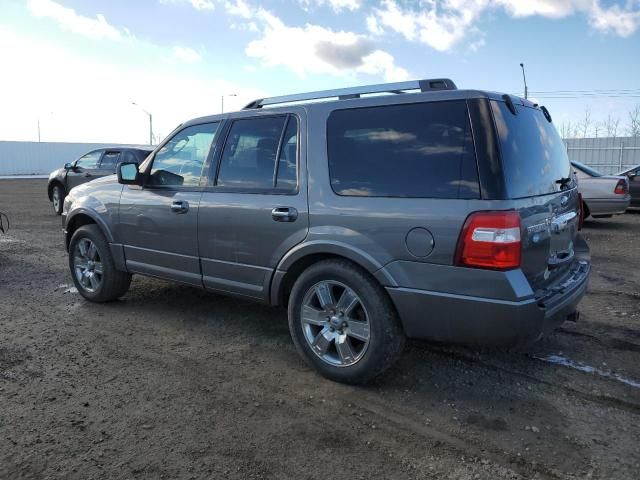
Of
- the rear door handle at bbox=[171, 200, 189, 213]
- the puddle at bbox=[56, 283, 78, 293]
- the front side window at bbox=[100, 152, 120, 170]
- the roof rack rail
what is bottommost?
the puddle at bbox=[56, 283, 78, 293]

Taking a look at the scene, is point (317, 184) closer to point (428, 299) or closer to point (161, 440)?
point (428, 299)

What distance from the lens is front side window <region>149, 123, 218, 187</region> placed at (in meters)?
4.52

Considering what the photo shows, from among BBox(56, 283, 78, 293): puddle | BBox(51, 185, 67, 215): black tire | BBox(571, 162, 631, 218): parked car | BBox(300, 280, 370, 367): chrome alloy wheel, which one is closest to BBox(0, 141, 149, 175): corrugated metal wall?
BBox(51, 185, 67, 215): black tire

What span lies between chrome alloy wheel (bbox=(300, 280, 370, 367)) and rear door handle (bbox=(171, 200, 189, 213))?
1.43 meters

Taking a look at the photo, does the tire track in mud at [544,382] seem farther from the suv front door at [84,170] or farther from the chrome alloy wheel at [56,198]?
the chrome alloy wheel at [56,198]

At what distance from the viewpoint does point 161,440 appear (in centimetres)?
292

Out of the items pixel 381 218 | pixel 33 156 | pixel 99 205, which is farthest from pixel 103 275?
pixel 33 156

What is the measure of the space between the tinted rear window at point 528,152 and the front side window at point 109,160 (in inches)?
445

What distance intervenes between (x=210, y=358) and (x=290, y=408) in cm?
105

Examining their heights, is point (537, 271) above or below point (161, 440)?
above

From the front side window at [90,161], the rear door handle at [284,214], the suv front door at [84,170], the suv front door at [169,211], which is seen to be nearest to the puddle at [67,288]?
the suv front door at [169,211]

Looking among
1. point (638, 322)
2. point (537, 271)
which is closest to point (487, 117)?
point (537, 271)

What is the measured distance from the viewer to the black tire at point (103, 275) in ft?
17.5

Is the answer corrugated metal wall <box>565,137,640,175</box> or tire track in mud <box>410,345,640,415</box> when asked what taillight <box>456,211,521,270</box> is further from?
corrugated metal wall <box>565,137,640,175</box>
